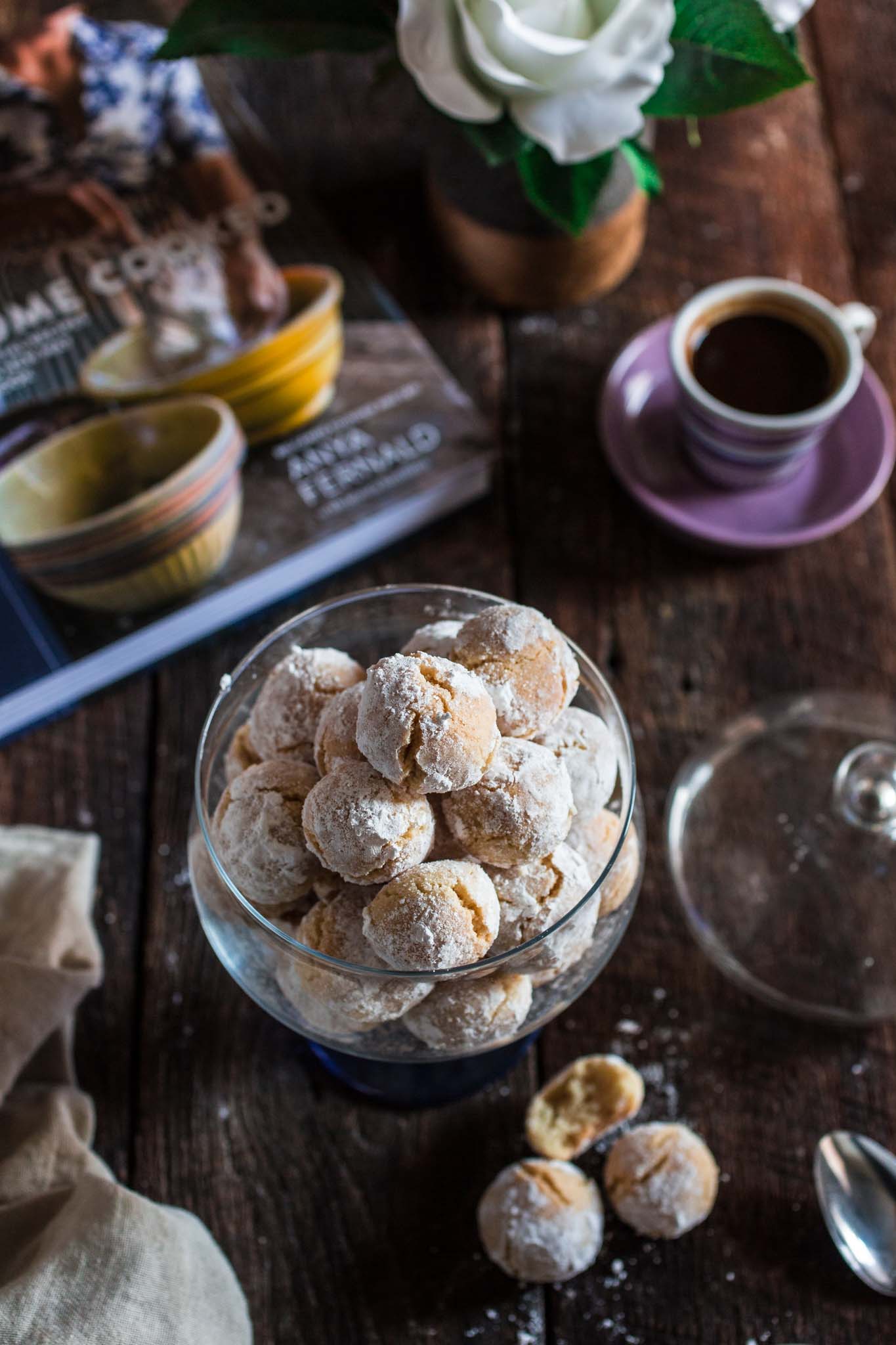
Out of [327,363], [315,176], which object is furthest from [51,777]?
[315,176]

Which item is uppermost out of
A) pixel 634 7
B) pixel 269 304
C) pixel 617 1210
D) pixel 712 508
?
pixel 634 7

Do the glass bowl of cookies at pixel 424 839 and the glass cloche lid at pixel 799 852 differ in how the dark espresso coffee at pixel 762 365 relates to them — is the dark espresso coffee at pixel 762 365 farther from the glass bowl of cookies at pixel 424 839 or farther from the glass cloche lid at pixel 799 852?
the glass bowl of cookies at pixel 424 839

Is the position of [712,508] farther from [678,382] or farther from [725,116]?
[725,116]

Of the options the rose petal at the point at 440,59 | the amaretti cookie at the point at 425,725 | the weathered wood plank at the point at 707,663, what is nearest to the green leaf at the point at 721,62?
the rose petal at the point at 440,59

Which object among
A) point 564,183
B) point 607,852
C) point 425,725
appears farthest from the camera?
point 564,183

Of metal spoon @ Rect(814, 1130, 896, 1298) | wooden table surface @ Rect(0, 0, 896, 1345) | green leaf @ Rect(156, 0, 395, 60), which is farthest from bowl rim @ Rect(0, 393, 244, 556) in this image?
metal spoon @ Rect(814, 1130, 896, 1298)

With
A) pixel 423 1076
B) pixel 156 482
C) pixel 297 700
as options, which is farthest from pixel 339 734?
pixel 156 482

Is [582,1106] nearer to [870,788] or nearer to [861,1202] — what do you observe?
[861,1202]
